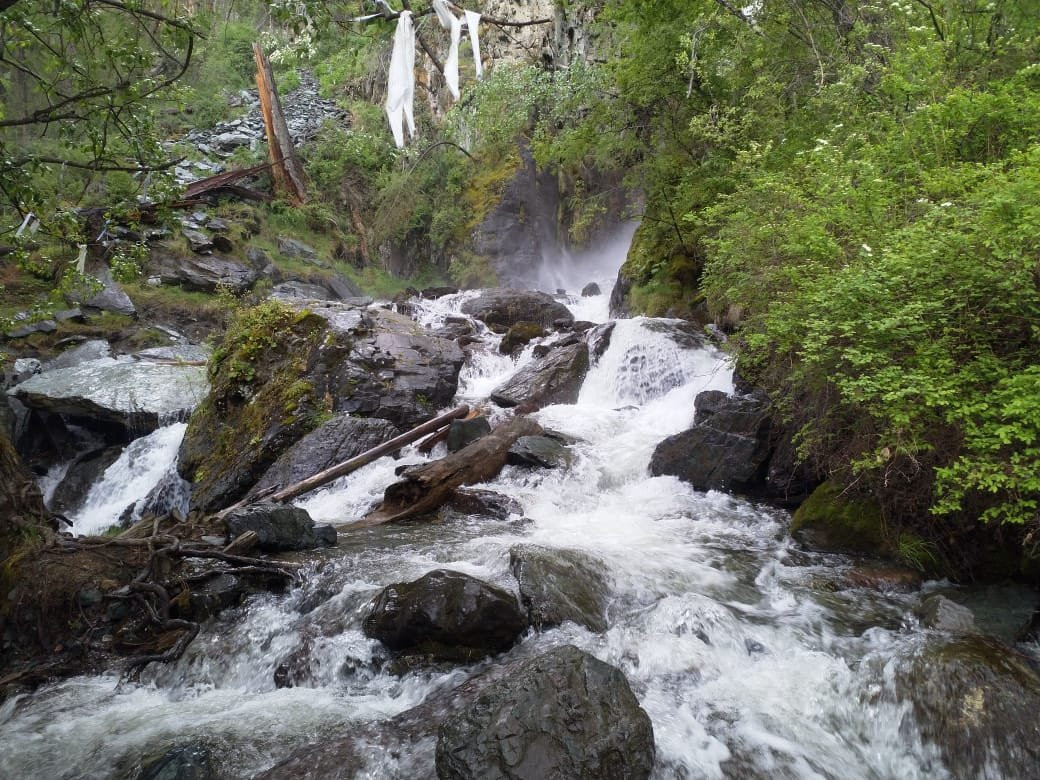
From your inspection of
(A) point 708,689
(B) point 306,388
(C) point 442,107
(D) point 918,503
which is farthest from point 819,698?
(C) point 442,107

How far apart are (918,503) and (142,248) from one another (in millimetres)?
8007

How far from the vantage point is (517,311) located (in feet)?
57.1

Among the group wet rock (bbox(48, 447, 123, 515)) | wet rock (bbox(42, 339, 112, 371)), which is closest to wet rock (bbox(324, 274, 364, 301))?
wet rock (bbox(42, 339, 112, 371))

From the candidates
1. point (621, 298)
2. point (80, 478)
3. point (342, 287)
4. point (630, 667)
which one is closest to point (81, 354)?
point (80, 478)

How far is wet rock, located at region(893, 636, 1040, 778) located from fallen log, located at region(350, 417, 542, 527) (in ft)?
17.3

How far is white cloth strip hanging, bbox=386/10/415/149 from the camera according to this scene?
3.30 metres

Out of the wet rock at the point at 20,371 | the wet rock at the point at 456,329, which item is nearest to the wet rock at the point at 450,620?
the wet rock at the point at 456,329

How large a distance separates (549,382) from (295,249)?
51.4 ft

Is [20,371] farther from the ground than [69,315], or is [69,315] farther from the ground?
[69,315]

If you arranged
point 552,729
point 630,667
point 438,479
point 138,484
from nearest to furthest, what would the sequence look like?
point 552,729, point 630,667, point 438,479, point 138,484

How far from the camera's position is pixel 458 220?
25266 millimetres

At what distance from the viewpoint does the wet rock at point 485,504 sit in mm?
7469

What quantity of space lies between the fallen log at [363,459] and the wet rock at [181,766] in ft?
15.5

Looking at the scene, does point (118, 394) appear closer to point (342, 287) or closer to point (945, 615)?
point (342, 287)
